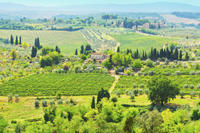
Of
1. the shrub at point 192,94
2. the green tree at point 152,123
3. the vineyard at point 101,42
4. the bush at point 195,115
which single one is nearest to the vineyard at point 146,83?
the shrub at point 192,94

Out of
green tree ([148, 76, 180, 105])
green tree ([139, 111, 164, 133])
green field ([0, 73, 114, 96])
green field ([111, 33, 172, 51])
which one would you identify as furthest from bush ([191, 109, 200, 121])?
green field ([111, 33, 172, 51])

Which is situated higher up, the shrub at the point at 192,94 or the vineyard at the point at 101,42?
the vineyard at the point at 101,42

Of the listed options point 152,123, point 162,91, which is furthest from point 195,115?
point 152,123

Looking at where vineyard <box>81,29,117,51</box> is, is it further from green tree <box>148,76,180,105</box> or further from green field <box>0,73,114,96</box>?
green tree <box>148,76,180,105</box>

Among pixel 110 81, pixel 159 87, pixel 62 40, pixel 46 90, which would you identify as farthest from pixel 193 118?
pixel 62 40

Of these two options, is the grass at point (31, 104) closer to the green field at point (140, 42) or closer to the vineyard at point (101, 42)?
the vineyard at point (101, 42)

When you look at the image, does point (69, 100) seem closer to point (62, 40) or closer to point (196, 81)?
point (196, 81)
